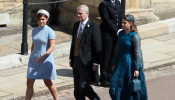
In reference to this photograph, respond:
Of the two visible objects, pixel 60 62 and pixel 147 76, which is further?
pixel 60 62

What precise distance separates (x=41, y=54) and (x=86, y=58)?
2.50ft

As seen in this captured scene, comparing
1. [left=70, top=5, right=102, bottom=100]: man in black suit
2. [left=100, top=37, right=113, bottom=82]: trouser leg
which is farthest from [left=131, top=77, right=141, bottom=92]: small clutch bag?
[left=100, top=37, right=113, bottom=82]: trouser leg

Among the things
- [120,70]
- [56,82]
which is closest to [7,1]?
[56,82]

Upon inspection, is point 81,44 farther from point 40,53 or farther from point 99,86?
point 99,86

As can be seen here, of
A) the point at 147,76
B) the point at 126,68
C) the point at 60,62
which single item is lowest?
the point at 147,76

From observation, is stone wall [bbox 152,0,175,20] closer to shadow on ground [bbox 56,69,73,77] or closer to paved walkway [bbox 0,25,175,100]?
paved walkway [bbox 0,25,175,100]

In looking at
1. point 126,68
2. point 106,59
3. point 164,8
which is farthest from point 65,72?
point 164,8

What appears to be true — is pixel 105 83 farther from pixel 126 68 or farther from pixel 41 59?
pixel 126 68

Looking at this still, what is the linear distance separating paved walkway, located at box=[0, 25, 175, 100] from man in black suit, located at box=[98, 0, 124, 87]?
0.41 metres

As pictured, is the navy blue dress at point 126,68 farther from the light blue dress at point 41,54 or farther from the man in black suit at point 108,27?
the man in black suit at point 108,27

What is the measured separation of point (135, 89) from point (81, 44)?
1300 mm

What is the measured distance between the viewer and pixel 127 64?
26.9ft

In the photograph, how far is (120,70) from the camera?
326 inches

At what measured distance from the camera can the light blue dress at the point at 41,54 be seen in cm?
876
